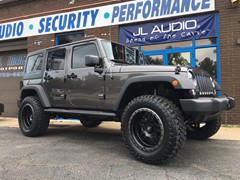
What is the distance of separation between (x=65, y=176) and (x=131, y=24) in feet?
22.9

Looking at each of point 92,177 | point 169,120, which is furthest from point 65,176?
point 169,120

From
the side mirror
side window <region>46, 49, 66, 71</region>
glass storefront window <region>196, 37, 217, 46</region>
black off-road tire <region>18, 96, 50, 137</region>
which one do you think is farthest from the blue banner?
the side mirror

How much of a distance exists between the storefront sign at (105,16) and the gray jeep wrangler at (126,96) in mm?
3587

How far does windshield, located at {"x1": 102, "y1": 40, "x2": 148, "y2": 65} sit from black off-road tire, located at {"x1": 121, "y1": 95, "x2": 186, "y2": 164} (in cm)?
A: 121

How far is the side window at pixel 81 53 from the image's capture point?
4.85 m

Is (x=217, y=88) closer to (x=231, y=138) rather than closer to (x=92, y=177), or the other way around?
(x=231, y=138)

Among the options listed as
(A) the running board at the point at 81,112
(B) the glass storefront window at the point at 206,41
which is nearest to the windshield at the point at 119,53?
(A) the running board at the point at 81,112

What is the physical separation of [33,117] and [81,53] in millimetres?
1906

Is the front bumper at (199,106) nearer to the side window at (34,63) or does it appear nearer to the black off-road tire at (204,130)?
the black off-road tire at (204,130)

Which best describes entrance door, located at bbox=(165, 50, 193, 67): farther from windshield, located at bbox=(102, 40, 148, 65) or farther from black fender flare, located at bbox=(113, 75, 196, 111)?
black fender flare, located at bbox=(113, 75, 196, 111)

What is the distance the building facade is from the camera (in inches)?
301

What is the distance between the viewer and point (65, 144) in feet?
16.5

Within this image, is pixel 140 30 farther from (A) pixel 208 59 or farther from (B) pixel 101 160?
(B) pixel 101 160

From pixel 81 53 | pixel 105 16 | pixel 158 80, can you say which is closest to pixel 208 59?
pixel 105 16
